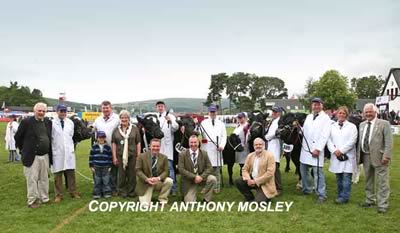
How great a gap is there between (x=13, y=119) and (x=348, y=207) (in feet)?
42.8

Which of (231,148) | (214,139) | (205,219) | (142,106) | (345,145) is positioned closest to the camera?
(205,219)

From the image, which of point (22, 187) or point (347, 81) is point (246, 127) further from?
point (347, 81)

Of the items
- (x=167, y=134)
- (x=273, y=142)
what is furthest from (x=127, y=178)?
(x=273, y=142)

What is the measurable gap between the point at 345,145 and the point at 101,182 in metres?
4.75

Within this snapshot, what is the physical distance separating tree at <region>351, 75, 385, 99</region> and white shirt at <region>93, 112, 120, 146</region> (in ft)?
318

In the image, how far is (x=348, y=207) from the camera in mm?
7031

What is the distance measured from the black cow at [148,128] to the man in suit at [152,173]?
460 mm

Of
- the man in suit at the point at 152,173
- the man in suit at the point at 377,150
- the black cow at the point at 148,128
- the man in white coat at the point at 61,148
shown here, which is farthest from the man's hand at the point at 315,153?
the man in white coat at the point at 61,148

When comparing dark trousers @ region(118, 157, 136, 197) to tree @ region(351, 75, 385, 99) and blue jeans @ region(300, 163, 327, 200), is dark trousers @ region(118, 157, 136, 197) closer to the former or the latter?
blue jeans @ region(300, 163, 327, 200)

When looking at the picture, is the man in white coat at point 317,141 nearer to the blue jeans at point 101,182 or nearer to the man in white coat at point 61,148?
the blue jeans at point 101,182

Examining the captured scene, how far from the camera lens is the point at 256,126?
28.0 feet

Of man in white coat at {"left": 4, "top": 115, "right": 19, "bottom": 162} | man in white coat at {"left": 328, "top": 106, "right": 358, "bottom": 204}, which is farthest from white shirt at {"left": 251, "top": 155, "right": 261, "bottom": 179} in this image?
man in white coat at {"left": 4, "top": 115, "right": 19, "bottom": 162}

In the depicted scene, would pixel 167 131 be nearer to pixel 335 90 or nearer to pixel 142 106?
pixel 142 106

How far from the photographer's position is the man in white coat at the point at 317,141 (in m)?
7.42
